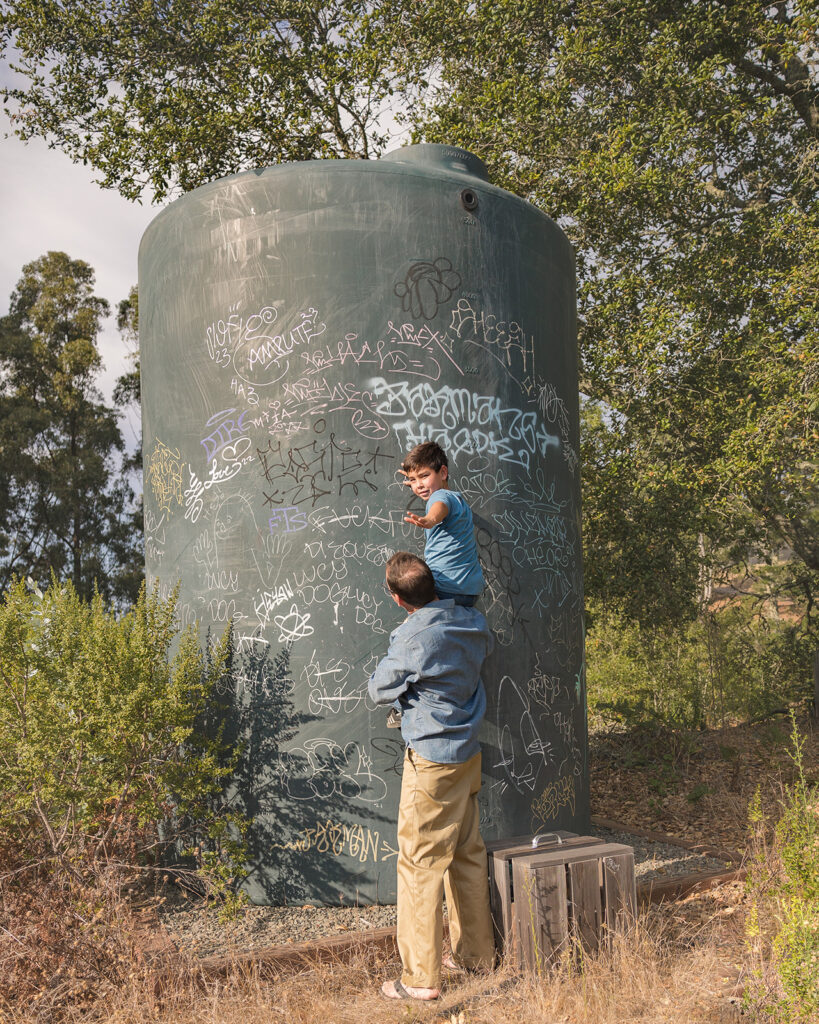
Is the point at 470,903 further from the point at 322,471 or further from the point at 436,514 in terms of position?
the point at 322,471

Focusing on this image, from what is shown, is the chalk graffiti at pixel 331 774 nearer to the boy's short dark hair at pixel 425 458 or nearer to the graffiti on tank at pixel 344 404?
the boy's short dark hair at pixel 425 458

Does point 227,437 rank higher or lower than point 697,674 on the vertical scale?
higher

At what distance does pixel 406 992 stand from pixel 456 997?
0.70 ft

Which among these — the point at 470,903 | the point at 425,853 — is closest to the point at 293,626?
the point at 425,853

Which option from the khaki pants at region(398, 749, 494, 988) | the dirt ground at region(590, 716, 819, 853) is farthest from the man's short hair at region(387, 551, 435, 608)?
the dirt ground at region(590, 716, 819, 853)

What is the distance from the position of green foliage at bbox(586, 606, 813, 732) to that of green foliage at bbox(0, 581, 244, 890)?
6.58 m

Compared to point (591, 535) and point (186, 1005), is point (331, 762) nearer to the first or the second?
point (186, 1005)

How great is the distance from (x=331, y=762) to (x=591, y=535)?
541 cm

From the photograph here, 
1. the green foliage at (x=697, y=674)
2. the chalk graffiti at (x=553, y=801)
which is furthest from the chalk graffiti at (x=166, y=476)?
the green foliage at (x=697, y=674)

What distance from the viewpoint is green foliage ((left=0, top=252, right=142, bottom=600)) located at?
2438cm

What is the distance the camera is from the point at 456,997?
3.62m

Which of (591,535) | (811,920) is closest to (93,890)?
(811,920)

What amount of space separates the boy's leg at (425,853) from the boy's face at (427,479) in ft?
4.42

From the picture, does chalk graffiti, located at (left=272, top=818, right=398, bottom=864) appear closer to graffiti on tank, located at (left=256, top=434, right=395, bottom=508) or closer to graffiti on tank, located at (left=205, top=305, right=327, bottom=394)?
graffiti on tank, located at (left=256, top=434, right=395, bottom=508)
